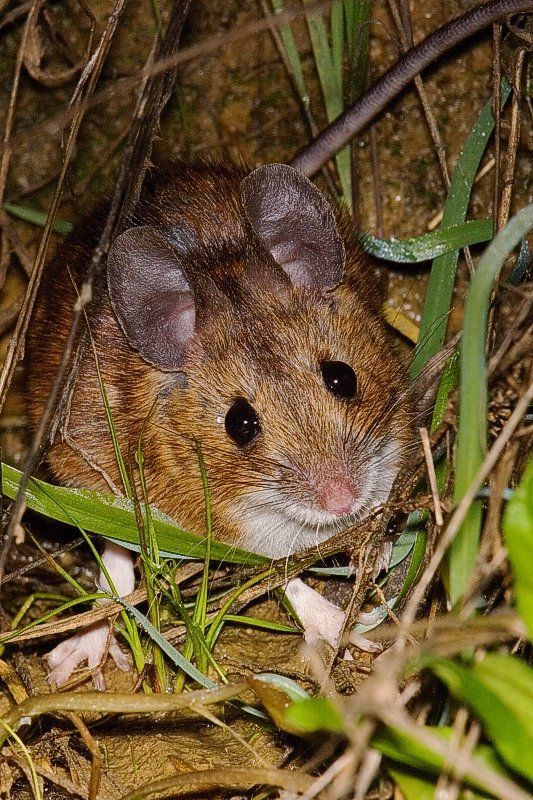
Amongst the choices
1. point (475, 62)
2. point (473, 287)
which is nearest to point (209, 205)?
point (473, 287)

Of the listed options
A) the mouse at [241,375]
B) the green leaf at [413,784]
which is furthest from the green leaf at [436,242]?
the green leaf at [413,784]

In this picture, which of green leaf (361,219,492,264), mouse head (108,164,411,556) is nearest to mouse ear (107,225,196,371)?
mouse head (108,164,411,556)

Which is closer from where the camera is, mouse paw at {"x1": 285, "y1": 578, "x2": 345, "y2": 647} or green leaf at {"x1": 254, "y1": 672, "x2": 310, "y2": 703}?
green leaf at {"x1": 254, "y1": 672, "x2": 310, "y2": 703}

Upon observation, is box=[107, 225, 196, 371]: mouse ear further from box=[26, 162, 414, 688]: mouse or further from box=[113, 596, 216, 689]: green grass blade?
box=[113, 596, 216, 689]: green grass blade

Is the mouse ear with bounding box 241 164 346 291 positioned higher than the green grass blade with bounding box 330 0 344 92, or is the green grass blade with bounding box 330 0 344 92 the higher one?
the green grass blade with bounding box 330 0 344 92

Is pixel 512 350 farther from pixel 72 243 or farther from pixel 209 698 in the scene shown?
pixel 72 243

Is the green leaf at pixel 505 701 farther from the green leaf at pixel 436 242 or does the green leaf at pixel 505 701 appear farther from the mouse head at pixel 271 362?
the green leaf at pixel 436 242

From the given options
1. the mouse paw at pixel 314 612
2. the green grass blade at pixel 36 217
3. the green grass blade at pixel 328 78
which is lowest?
the mouse paw at pixel 314 612
